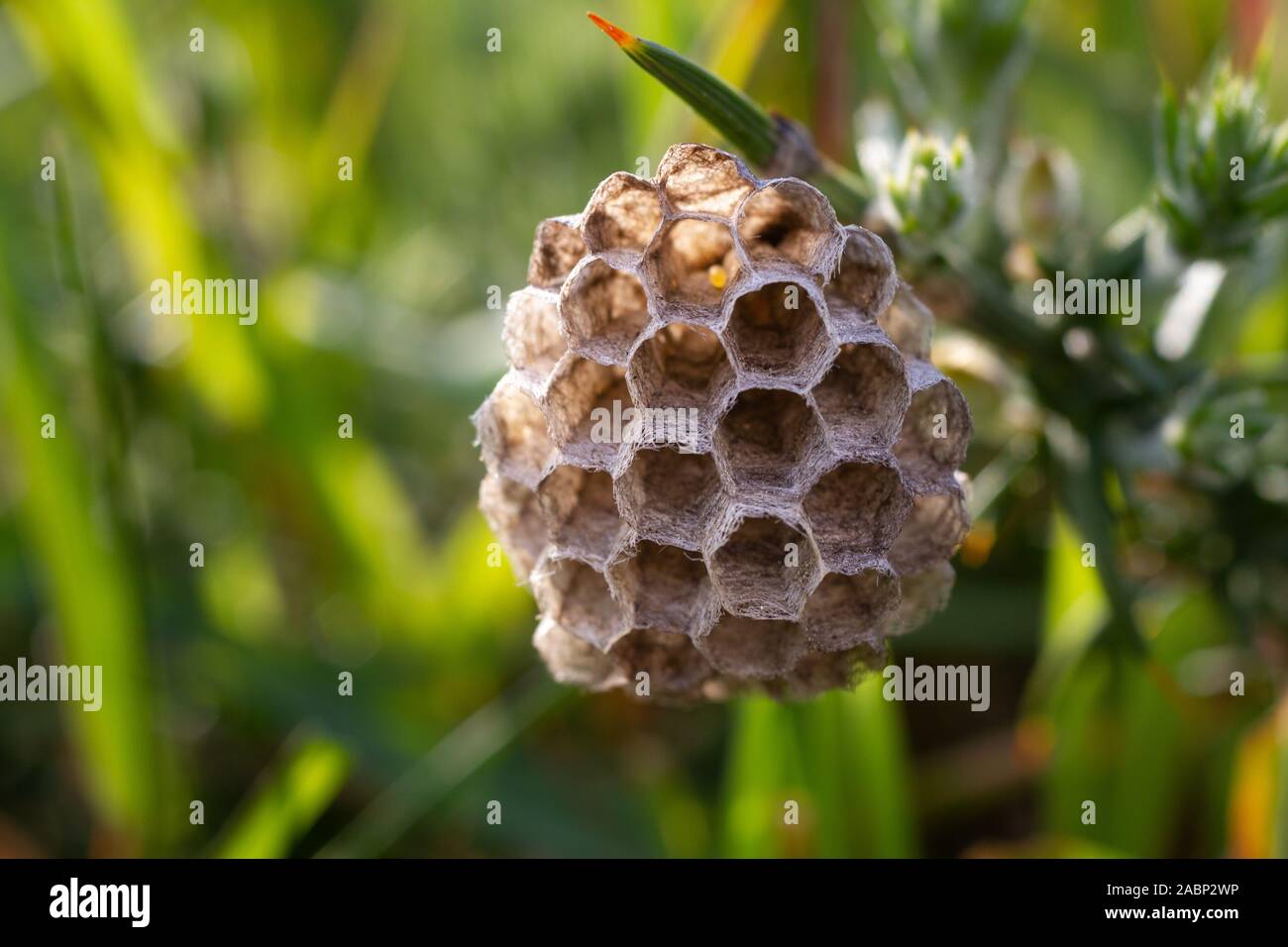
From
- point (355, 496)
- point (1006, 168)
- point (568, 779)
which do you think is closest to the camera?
point (1006, 168)

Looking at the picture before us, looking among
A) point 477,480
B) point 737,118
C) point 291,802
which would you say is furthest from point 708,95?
point 477,480

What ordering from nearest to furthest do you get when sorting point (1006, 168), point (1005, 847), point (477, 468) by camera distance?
point (1006, 168) < point (1005, 847) < point (477, 468)

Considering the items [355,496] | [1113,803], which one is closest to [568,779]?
[355,496]

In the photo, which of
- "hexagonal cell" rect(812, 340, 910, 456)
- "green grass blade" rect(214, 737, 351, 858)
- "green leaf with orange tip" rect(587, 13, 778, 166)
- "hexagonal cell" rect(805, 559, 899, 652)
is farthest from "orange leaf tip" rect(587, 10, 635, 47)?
"green grass blade" rect(214, 737, 351, 858)

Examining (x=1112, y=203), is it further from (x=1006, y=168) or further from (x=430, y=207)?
(x=430, y=207)

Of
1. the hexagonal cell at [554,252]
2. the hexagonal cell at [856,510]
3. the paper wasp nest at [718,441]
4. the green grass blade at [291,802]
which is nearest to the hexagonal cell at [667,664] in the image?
the paper wasp nest at [718,441]

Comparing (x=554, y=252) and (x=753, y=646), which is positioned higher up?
(x=554, y=252)

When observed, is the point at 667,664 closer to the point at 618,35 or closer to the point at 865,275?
the point at 865,275
